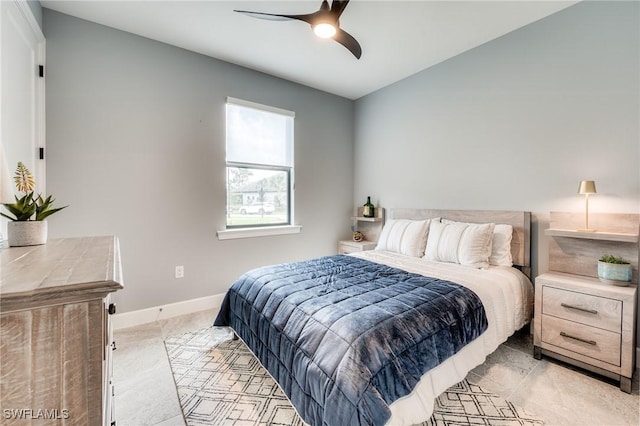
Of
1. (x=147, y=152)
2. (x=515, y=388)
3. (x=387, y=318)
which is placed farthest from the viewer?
(x=147, y=152)

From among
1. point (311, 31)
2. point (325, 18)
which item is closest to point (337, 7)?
point (325, 18)

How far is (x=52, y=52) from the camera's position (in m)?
2.37

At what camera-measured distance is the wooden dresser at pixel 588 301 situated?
181cm

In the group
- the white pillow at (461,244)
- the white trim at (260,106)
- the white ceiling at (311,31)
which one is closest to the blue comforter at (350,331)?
the white pillow at (461,244)

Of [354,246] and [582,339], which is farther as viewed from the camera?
[354,246]

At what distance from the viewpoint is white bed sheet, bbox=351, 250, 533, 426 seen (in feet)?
4.49

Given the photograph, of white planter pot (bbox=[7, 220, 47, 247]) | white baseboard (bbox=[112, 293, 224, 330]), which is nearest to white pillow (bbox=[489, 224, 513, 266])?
white baseboard (bbox=[112, 293, 224, 330])

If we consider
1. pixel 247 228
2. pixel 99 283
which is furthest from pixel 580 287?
pixel 247 228

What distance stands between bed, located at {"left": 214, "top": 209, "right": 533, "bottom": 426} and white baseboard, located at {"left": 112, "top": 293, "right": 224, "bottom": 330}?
0.88 metres

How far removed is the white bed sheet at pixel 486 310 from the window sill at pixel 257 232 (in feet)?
3.77

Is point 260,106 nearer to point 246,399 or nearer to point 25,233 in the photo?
point 25,233

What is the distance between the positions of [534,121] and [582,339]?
1.87 metres

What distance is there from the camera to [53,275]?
772 mm

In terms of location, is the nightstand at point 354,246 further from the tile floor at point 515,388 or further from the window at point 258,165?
the tile floor at point 515,388
